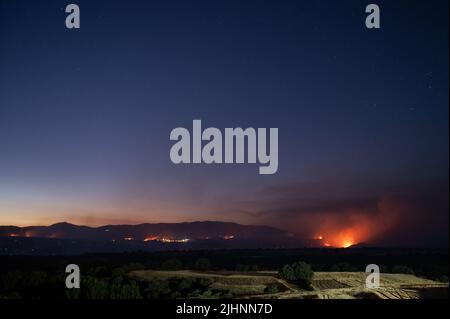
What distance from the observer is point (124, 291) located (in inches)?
1171

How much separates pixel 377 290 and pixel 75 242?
12893 centimetres

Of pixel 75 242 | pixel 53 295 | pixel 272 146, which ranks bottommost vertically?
pixel 75 242

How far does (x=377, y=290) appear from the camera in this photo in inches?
1345

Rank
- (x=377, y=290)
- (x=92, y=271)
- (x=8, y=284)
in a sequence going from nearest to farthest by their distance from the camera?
(x=377, y=290) < (x=8, y=284) < (x=92, y=271)
